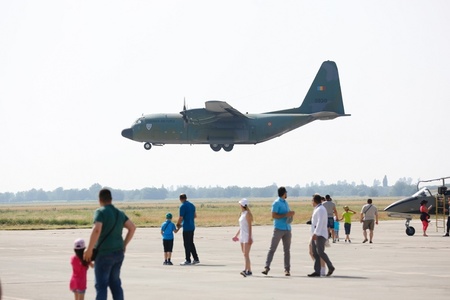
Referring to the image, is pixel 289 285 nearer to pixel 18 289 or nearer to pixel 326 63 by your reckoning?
pixel 18 289

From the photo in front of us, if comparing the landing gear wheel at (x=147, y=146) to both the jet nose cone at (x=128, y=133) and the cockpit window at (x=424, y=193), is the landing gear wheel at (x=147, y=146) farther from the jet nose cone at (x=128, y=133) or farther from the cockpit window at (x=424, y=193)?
the cockpit window at (x=424, y=193)

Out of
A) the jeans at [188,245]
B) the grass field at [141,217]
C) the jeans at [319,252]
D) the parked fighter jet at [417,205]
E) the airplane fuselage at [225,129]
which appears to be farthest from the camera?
the airplane fuselage at [225,129]

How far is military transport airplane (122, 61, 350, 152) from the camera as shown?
73188 millimetres

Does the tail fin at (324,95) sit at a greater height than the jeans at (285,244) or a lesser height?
greater

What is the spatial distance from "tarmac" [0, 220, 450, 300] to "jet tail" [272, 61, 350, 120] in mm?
46375

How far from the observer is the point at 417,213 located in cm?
4103

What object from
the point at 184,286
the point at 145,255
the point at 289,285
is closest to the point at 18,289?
the point at 184,286

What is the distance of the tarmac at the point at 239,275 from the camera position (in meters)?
17.3

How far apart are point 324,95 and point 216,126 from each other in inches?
437

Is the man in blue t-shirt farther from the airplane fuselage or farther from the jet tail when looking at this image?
the jet tail

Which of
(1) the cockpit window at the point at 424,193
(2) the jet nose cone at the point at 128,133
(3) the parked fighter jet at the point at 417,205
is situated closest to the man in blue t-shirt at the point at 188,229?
(3) the parked fighter jet at the point at 417,205

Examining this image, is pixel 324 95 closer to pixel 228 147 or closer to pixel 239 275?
pixel 228 147

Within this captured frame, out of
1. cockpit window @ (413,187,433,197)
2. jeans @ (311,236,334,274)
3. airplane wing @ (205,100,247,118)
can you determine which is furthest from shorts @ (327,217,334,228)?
airplane wing @ (205,100,247,118)

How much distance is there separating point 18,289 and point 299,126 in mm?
58457
